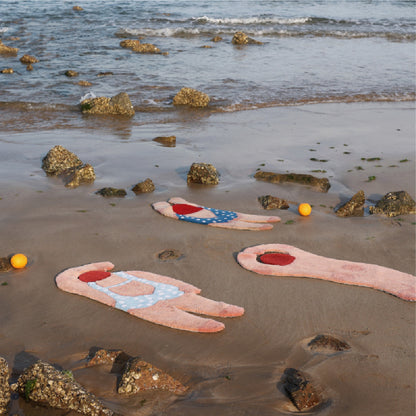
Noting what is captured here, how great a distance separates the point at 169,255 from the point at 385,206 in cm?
365

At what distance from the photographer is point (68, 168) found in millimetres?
9383

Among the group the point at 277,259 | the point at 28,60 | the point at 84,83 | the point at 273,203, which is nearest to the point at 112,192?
the point at 273,203

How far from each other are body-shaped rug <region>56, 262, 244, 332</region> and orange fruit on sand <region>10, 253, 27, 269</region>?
0.54 metres

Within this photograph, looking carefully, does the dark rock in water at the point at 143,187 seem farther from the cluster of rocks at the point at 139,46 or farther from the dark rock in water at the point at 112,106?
the cluster of rocks at the point at 139,46

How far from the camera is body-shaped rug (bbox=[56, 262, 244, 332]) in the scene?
5.53m

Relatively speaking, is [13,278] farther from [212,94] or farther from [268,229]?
[212,94]

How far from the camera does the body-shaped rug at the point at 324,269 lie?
626 centimetres

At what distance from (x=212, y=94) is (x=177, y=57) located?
6.67m

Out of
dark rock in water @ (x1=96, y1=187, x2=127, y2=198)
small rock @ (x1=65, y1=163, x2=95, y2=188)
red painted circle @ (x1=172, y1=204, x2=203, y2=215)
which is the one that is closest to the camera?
red painted circle @ (x1=172, y1=204, x2=203, y2=215)

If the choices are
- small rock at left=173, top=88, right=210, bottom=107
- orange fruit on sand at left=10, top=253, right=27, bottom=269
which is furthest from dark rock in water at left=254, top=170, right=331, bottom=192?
small rock at left=173, top=88, right=210, bottom=107

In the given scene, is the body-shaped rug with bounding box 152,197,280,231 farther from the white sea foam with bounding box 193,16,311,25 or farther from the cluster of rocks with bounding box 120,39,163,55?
the white sea foam with bounding box 193,16,311,25

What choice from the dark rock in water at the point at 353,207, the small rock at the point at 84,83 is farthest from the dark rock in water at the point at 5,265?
the small rock at the point at 84,83

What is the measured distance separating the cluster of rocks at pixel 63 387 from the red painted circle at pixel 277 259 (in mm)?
2605

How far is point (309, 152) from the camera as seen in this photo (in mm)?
10906
